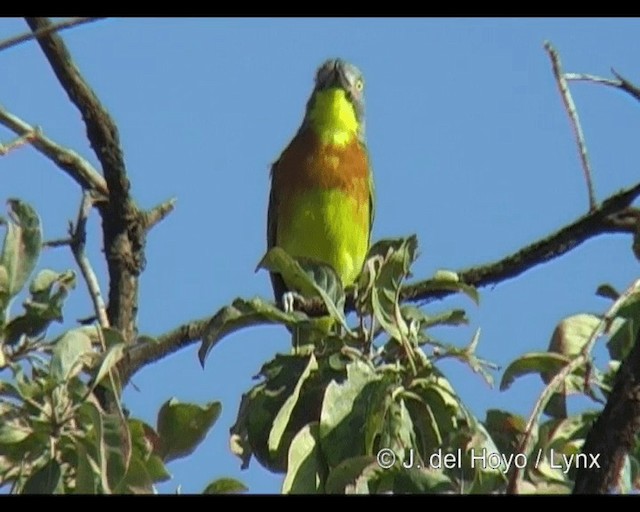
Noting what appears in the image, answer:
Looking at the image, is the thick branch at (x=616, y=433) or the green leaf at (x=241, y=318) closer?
the thick branch at (x=616, y=433)

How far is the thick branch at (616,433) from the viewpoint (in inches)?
68.1

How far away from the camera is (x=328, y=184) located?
5.64 metres

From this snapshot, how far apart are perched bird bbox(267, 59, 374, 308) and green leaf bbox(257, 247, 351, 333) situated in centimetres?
250

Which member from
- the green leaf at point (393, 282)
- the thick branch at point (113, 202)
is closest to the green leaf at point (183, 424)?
the green leaf at point (393, 282)

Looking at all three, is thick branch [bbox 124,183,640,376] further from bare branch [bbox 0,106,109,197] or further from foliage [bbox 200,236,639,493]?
bare branch [bbox 0,106,109,197]

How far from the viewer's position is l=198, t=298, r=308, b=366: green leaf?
243 centimetres

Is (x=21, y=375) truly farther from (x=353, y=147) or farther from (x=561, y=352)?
(x=353, y=147)

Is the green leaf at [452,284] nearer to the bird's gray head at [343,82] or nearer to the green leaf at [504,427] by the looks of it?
the green leaf at [504,427]

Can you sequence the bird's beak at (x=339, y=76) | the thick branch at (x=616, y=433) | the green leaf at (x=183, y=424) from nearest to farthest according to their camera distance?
the thick branch at (x=616, y=433), the green leaf at (x=183, y=424), the bird's beak at (x=339, y=76)

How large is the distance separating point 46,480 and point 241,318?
22.2 inches

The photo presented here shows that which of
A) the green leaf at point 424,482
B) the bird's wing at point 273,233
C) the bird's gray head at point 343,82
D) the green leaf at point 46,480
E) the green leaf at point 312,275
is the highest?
the bird's gray head at point 343,82

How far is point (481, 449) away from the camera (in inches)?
81.0

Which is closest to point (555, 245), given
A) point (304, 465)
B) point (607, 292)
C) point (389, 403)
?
point (607, 292)

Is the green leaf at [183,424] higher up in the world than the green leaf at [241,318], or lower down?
lower down
